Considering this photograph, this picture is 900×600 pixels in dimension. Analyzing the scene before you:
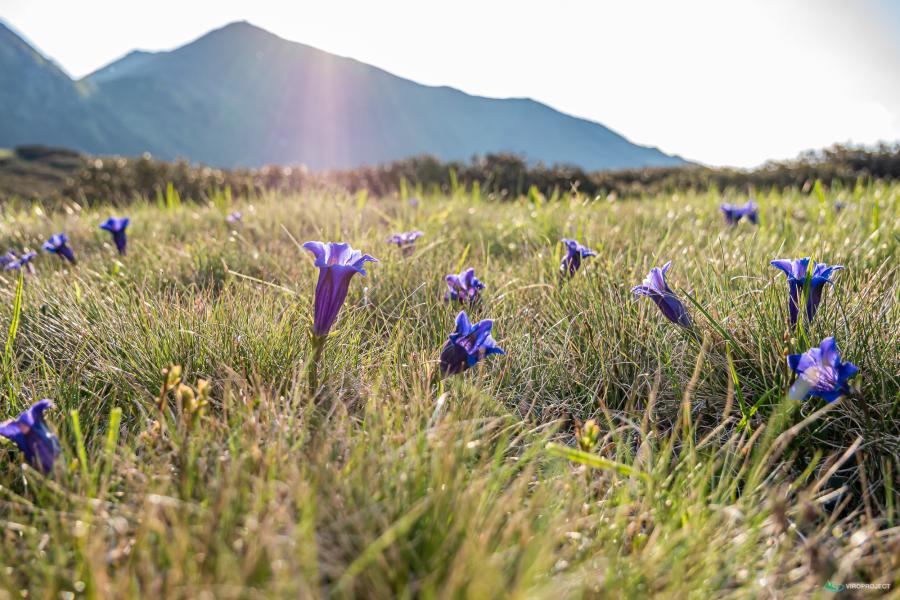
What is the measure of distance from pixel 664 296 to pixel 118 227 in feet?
10.1

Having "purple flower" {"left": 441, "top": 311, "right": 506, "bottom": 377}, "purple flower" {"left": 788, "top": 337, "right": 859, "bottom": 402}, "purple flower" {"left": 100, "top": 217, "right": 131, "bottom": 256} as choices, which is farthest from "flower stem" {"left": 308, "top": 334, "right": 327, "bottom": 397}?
"purple flower" {"left": 100, "top": 217, "right": 131, "bottom": 256}

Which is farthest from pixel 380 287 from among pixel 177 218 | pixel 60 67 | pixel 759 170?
pixel 60 67

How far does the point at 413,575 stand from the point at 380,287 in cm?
186

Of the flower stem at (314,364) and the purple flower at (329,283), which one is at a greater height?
the purple flower at (329,283)

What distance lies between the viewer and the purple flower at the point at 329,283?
1.78m

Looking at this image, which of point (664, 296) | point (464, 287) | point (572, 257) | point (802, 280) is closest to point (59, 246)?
point (464, 287)

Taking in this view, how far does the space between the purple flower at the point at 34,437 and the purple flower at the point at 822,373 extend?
6.31 feet

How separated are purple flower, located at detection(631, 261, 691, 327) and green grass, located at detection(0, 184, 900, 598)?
0.10 m

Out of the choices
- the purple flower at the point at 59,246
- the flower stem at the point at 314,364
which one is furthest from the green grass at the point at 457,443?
the purple flower at the point at 59,246

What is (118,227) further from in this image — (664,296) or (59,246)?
(664,296)

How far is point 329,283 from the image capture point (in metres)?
1.80

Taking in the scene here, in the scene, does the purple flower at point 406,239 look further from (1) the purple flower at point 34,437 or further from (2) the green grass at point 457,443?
→ (1) the purple flower at point 34,437

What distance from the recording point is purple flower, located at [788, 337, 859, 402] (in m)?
1.46

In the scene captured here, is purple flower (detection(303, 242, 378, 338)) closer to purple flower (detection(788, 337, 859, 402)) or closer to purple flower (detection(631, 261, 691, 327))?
purple flower (detection(631, 261, 691, 327))
